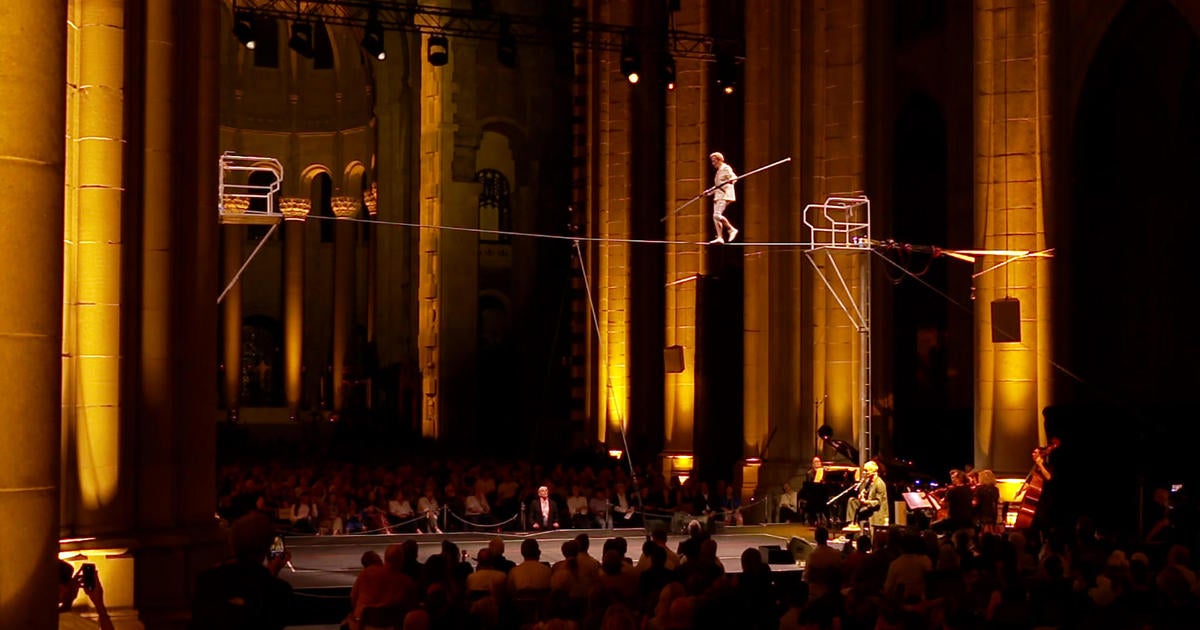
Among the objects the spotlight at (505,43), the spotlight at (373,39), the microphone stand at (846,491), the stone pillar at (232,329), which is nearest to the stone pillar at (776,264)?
the microphone stand at (846,491)

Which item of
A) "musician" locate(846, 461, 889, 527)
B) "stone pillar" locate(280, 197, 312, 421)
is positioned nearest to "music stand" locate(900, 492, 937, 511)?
"musician" locate(846, 461, 889, 527)

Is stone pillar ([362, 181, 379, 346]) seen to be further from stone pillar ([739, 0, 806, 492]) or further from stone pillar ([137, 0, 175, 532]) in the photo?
stone pillar ([137, 0, 175, 532])

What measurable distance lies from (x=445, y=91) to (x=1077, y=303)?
18.4 meters

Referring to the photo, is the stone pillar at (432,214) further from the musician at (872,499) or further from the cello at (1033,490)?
the cello at (1033,490)

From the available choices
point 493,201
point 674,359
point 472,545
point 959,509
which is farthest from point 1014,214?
point 493,201

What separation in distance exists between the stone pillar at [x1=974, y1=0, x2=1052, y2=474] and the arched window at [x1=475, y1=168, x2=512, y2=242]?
26.9 metres

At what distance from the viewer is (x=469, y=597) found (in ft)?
33.2

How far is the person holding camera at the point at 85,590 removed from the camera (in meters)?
8.36

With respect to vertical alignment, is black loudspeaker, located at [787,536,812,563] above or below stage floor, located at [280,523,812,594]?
above

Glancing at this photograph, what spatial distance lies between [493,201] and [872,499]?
2912cm

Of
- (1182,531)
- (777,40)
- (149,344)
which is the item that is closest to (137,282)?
(149,344)

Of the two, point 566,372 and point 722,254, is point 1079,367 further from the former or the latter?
point 566,372

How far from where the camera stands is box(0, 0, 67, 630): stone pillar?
17.5ft

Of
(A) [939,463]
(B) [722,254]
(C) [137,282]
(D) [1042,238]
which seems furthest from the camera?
(B) [722,254]
